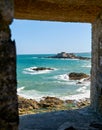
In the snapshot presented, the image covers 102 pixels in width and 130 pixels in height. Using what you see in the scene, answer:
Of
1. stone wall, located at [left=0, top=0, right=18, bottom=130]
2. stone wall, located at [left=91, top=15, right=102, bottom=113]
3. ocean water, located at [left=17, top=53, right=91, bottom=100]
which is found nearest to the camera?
stone wall, located at [left=0, top=0, right=18, bottom=130]

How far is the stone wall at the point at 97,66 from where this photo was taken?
324 inches

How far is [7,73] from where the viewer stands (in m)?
4.72

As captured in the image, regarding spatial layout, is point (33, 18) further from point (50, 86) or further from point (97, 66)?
point (50, 86)

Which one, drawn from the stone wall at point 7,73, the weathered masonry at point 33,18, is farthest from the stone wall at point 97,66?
the stone wall at point 7,73

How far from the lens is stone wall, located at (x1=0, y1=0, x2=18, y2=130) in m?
4.70

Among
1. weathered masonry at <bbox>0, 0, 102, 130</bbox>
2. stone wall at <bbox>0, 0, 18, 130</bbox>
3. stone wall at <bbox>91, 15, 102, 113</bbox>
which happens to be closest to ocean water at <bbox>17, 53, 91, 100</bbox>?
stone wall at <bbox>91, 15, 102, 113</bbox>

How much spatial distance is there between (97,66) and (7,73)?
14.4ft

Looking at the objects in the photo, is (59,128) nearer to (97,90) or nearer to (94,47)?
(97,90)

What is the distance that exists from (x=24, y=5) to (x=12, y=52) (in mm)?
2347

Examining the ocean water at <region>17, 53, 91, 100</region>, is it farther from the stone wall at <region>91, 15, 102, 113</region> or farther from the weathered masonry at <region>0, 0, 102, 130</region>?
the weathered masonry at <region>0, 0, 102, 130</region>

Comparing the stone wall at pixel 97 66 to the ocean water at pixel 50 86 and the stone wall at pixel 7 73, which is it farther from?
the ocean water at pixel 50 86

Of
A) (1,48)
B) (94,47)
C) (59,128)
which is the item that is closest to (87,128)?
(59,128)

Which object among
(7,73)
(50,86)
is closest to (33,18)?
(7,73)

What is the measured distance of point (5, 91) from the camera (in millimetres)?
4715
